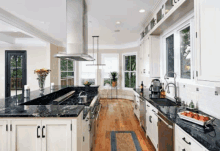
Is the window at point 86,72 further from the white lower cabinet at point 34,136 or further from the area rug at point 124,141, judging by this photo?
the white lower cabinet at point 34,136

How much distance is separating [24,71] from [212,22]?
6.79 m

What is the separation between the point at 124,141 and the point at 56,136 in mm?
1834

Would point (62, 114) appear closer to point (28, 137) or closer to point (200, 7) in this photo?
point (28, 137)

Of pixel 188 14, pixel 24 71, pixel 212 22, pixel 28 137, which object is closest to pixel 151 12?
pixel 188 14

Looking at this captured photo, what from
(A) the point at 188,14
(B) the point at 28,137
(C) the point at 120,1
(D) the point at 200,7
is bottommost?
(B) the point at 28,137

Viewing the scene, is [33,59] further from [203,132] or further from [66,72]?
[203,132]

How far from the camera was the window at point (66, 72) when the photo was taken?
702 centimetres

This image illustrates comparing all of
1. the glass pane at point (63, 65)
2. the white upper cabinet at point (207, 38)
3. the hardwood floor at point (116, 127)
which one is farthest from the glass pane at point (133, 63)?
the white upper cabinet at point (207, 38)

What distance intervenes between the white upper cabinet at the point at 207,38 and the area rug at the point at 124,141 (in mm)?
1856

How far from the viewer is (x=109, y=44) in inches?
Answer: 285

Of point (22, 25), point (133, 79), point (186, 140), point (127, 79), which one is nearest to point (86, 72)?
point (127, 79)

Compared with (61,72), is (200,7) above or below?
above

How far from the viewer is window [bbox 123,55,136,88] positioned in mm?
6934

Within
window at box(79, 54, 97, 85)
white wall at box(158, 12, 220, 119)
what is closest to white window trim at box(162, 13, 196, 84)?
white wall at box(158, 12, 220, 119)
